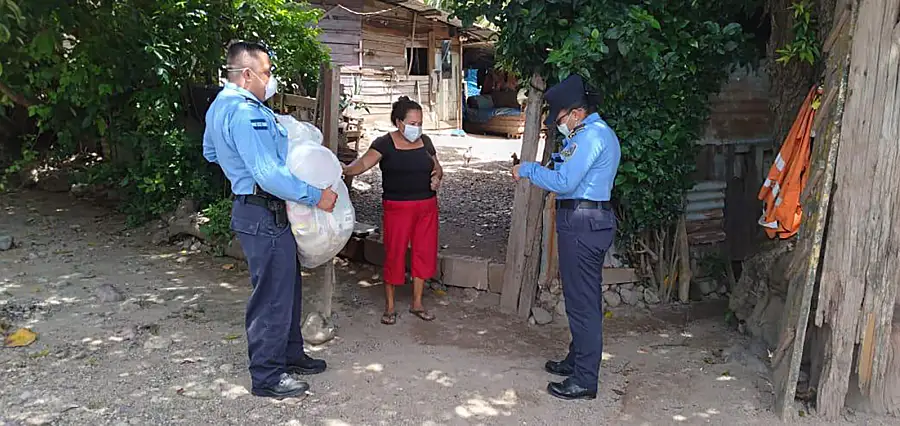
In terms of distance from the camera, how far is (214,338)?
15.4ft

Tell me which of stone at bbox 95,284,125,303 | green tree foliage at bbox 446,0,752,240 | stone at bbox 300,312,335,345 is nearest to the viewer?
green tree foliage at bbox 446,0,752,240

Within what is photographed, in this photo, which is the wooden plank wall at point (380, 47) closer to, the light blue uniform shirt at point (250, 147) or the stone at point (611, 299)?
the stone at point (611, 299)

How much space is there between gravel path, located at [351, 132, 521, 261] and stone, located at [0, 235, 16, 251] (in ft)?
11.0

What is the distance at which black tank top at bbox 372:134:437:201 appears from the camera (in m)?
4.93

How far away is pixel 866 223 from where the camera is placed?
3.43 m

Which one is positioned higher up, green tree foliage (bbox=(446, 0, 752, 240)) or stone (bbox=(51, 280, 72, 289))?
green tree foliage (bbox=(446, 0, 752, 240))

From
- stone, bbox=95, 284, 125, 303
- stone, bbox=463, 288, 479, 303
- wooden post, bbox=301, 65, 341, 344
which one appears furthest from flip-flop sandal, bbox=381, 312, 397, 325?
stone, bbox=95, 284, 125, 303

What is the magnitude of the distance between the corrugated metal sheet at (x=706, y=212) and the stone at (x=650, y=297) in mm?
531

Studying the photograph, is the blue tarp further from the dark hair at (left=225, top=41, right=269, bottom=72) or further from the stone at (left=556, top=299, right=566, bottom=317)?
the dark hair at (left=225, top=41, right=269, bottom=72)

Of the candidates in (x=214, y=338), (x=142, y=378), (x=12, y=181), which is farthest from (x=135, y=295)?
(x=12, y=181)

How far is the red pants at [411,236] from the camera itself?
16.5 ft

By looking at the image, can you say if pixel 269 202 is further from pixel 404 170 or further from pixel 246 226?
pixel 404 170

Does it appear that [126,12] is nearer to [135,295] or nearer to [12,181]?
[135,295]

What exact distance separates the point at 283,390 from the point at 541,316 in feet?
7.19
